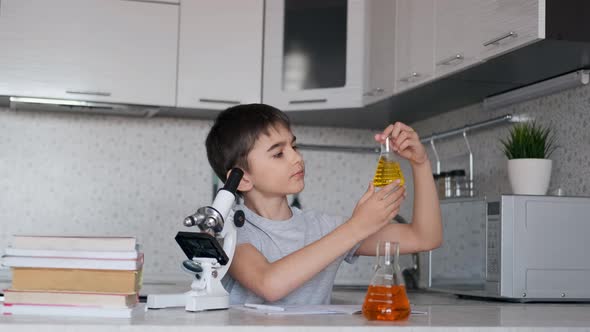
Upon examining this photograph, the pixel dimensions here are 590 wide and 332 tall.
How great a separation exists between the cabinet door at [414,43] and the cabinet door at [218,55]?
26.0 inches

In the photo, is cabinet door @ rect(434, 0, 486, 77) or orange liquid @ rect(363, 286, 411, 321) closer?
orange liquid @ rect(363, 286, 411, 321)

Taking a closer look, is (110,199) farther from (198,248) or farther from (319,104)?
(198,248)

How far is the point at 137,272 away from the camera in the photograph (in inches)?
49.4

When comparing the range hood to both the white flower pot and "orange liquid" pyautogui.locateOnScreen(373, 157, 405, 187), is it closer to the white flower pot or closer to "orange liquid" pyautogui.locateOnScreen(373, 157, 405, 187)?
the white flower pot

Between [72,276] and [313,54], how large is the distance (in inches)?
82.4

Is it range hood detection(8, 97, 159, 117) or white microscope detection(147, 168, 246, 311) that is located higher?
range hood detection(8, 97, 159, 117)

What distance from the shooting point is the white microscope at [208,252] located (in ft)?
4.31

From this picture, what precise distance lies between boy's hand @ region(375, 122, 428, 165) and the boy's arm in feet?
0.58

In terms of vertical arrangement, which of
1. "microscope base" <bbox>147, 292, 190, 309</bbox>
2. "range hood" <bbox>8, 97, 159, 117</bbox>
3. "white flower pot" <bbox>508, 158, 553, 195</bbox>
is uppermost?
"range hood" <bbox>8, 97, 159, 117</bbox>

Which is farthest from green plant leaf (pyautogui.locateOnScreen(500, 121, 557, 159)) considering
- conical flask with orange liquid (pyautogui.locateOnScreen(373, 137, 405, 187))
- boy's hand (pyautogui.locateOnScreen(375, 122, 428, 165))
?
conical flask with orange liquid (pyautogui.locateOnScreen(373, 137, 405, 187))

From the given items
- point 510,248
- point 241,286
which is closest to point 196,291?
point 241,286

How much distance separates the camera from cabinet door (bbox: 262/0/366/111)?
311 centimetres

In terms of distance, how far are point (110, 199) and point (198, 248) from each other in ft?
7.02

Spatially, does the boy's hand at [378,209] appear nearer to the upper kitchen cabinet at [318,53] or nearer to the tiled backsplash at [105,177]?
the upper kitchen cabinet at [318,53]
